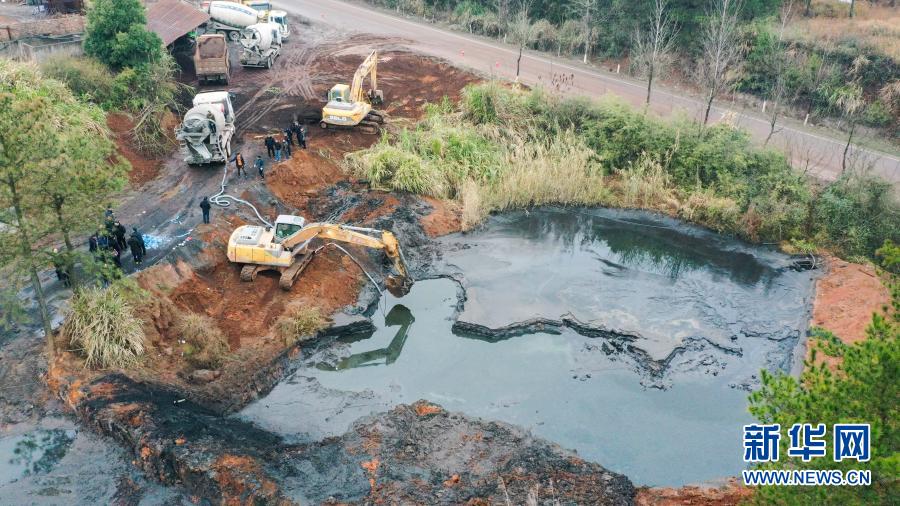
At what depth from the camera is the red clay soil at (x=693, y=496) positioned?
1342cm

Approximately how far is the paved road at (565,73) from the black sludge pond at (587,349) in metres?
7.10

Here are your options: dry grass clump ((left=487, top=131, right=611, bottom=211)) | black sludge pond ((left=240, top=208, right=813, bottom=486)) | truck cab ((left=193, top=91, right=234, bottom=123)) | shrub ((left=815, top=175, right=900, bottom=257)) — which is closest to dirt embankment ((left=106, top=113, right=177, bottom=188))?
truck cab ((left=193, top=91, right=234, bottom=123))

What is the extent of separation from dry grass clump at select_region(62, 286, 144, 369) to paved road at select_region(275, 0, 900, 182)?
2213 centimetres

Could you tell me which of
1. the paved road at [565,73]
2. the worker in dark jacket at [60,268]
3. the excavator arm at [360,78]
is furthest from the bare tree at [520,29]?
the worker in dark jacket at [60,268]

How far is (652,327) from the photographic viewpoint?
18.7 meters

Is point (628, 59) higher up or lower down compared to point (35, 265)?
higher up

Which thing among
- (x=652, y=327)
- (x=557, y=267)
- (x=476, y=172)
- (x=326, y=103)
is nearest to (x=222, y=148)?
(x=326, y=103)

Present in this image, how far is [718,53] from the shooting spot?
25.3 m

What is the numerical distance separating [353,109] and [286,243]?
9.70m

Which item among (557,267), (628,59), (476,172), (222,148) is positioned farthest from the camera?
(628,59)

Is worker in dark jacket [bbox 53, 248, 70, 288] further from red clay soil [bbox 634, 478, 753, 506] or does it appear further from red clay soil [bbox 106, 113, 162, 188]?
red clay soil [bbox 634, 478, 753, 506]

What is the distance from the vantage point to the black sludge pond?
50.9 feet

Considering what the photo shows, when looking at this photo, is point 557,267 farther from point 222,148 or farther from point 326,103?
point 326,103

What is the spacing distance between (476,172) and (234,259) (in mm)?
10422
